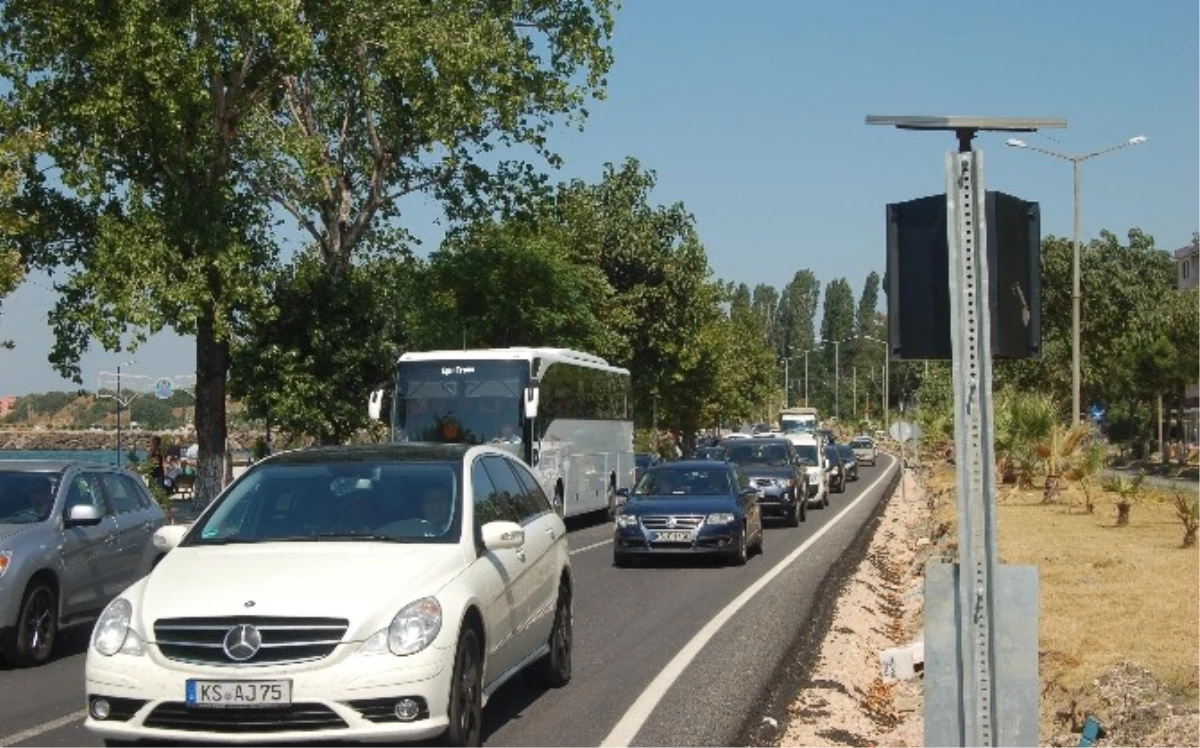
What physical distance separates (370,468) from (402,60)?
23.0 metres

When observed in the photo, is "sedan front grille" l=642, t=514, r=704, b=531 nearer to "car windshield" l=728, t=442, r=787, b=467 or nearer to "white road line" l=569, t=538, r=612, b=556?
"white road line" l=569, t=538, r=612, b=556

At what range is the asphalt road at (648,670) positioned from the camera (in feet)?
31.2

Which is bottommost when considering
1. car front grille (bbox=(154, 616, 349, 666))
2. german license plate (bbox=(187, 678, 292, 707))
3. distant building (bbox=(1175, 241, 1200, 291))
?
german license plate (bbox=(187, 678, 292, 707))

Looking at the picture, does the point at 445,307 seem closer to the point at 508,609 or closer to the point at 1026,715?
the point at 508,609

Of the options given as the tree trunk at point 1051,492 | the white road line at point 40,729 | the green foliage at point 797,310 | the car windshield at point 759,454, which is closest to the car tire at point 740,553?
the car windshield at point 759,454

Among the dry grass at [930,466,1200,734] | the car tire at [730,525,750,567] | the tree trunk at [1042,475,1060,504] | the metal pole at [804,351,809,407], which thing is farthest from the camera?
the metal pole at [804,351,809,407]

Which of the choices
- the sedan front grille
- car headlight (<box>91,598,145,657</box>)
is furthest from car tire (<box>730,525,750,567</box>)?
car headlight (<box>91,598,145,657</box>)

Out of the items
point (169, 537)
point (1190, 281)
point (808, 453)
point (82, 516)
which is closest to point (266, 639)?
point (169, 537)

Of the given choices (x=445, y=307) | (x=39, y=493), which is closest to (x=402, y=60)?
(x=445, y=307)

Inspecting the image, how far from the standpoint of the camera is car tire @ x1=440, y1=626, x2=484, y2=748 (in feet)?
26.1

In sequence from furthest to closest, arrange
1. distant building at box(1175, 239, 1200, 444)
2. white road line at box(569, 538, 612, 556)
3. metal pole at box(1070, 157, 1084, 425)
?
distant building at box(1175, 239, 1200, 444) < metal pole at box(1070, 157, 1084, 425) < white road line at box(569, 538, 612, 556)

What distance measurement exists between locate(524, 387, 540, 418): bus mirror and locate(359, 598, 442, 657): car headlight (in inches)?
748

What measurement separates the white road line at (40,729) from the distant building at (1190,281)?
270 ft

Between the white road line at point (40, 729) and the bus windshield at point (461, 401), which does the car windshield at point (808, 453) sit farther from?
the white road line at point (40, 729)
